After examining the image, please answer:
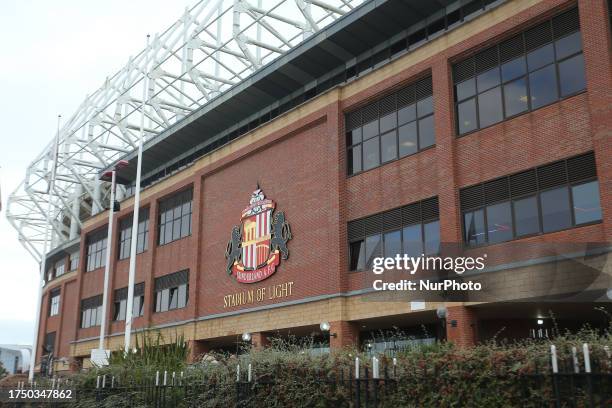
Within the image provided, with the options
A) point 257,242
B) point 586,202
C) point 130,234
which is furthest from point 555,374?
point 130,234

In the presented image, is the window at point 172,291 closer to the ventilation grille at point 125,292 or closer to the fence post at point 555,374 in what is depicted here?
the ventilation grille at point 125,292

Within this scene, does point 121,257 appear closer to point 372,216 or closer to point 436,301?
point 372,216

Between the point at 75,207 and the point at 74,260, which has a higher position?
the point at 75,207

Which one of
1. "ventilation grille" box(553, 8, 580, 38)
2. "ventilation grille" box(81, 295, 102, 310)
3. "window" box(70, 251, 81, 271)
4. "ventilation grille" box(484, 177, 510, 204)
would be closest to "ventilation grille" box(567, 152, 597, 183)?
"ventilation grille" box(484, 177, 510, 204)

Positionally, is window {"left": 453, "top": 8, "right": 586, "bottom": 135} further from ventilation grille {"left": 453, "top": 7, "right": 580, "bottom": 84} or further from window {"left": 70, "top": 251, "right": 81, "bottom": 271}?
window {"left": 70, "top": 251, "right": 81, "bottom": 271}

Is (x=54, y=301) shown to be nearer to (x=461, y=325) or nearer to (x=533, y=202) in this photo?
(x=461, y=325)

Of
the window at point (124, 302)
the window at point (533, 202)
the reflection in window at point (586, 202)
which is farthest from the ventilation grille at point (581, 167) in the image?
the window at point (124, 302)

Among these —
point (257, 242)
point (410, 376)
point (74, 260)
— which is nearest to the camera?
point (410, 376)

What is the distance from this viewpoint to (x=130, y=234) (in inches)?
1850

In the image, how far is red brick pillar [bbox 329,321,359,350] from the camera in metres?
27.1

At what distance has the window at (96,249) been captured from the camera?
5122 cm

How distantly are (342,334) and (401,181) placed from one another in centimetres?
637

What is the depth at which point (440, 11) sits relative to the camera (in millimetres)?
27141

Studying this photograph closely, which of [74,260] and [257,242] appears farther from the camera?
[74,260]
